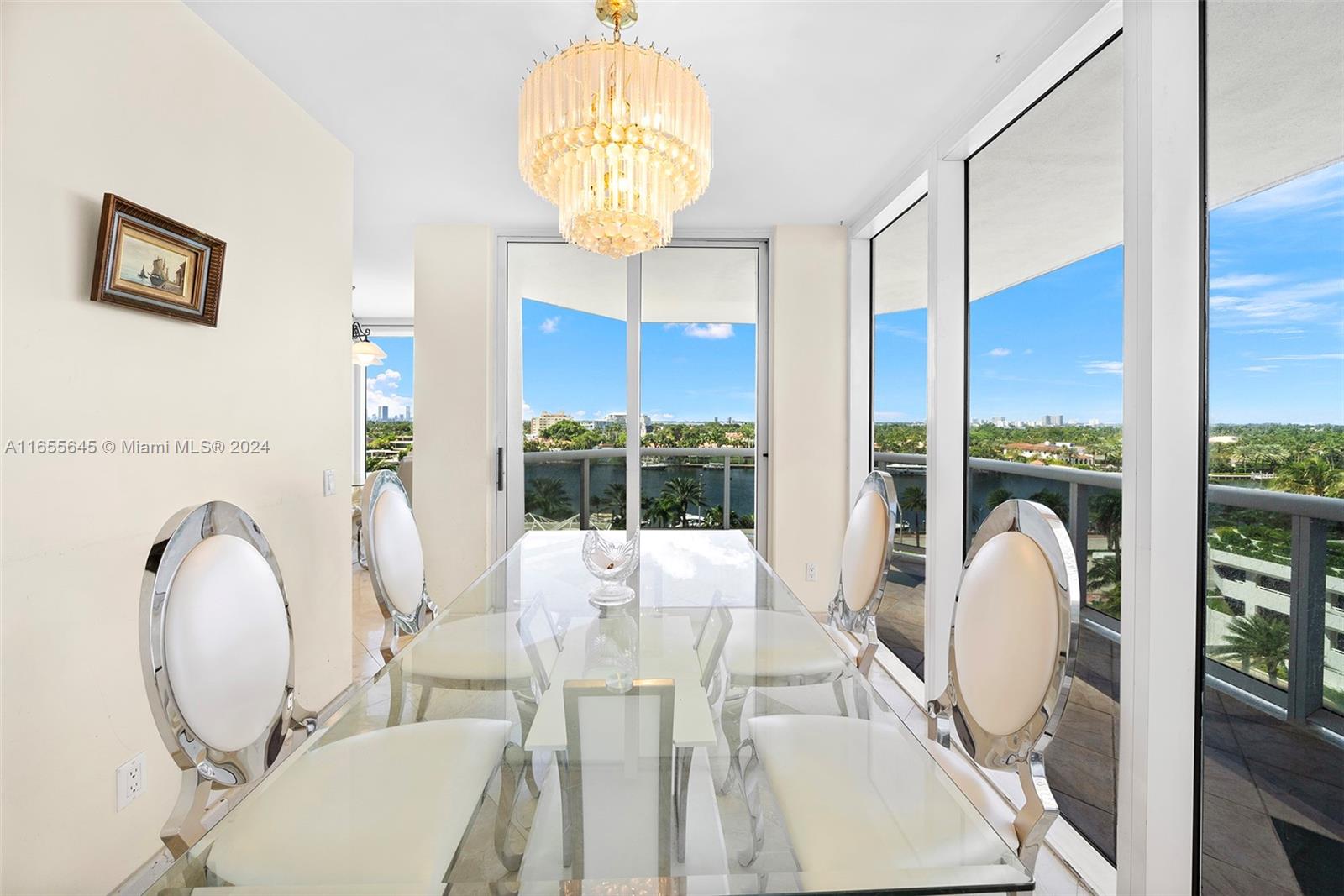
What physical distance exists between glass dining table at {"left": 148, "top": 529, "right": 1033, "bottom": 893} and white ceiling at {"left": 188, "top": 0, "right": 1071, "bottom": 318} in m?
1.89

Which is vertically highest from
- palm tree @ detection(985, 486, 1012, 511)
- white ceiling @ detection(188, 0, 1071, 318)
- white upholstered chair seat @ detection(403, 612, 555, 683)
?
white ceiling @ detection(188, 0, 1071, 318)

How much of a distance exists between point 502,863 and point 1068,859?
1786 mm

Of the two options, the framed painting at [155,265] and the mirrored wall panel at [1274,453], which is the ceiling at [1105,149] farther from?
the framed painting at [155,265]

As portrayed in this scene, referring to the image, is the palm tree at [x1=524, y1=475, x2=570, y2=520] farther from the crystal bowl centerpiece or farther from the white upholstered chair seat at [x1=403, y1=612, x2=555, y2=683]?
the white upholstered chair seat at [x1=403, y1=612, x2=555, y2=683]

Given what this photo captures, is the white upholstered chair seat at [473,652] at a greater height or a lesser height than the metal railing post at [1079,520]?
lesser

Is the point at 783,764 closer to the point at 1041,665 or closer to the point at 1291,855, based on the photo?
the point at 1041,665

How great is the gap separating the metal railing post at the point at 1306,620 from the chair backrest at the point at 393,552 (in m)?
2.46

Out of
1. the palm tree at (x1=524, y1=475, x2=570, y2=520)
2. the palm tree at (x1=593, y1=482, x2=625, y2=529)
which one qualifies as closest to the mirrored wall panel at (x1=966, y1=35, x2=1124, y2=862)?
the palm tree at (x1=593, y1=482, x2=625, y2=529)

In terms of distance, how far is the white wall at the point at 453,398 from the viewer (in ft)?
12.8

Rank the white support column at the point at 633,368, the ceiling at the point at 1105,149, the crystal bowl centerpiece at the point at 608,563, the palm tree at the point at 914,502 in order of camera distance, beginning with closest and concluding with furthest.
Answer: the ceiling at the point at 1105,149 < the crystal bowl centerpiece at the point at 608,563 < the palm tree at the point at 914,502 < the white support column at the point at 633,368

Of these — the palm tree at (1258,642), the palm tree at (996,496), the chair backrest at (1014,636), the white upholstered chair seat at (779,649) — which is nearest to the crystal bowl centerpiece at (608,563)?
the white upholstered chair seat at (779,649)

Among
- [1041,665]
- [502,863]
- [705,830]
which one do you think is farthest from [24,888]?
[1041,665]

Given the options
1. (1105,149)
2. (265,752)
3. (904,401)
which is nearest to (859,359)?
(904,401)

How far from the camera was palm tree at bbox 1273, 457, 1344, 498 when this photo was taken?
124 cm
